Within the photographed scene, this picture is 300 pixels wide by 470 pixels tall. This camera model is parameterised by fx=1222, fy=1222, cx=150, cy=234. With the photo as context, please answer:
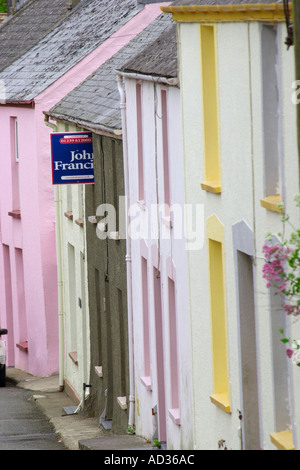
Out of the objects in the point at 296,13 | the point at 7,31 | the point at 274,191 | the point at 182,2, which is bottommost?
the point at 274,191

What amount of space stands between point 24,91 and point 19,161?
188 centimetres

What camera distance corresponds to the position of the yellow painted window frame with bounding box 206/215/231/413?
12.0 m

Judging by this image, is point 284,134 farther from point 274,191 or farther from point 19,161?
point 19,161

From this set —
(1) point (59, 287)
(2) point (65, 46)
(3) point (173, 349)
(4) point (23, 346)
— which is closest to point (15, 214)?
(4) point (23, 346)

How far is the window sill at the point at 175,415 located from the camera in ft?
46.3

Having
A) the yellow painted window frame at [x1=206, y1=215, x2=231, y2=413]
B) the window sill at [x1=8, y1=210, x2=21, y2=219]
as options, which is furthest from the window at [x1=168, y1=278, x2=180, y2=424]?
the window sill at [x1=8, y1=210, x2=21, y2=219]

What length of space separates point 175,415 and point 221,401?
2.42 meters

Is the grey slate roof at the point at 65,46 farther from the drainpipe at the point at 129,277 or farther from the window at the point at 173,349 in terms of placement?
the window at the point at 173,349

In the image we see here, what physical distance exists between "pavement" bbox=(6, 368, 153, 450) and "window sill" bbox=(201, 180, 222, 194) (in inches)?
164

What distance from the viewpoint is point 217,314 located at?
12.2 meters

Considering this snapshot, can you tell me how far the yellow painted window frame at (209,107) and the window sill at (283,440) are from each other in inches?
109

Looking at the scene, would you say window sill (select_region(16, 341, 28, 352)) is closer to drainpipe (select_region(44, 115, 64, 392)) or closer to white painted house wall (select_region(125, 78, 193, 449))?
drainpipe (select_region(44, 115, 64, 392))
